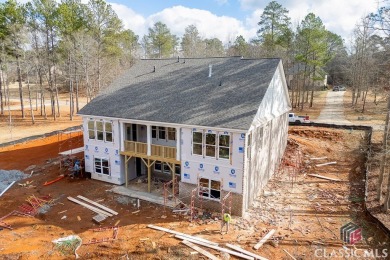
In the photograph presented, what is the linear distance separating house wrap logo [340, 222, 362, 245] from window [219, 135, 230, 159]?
276 inches

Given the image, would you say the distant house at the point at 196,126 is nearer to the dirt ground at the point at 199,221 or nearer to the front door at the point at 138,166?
the front door at the point at 138,166

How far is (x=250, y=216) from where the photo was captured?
16.2 metres

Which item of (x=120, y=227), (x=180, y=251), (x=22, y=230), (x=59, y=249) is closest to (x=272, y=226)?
(x=180, y=251)

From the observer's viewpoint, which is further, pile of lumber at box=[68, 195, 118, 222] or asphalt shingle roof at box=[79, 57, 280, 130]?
asphalt shingle roof at box=[79, 57, 280, 130]

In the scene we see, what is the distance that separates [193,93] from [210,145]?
14.1 ft

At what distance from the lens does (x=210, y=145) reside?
16.4 metres

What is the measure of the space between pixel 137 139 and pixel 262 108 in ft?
30.5

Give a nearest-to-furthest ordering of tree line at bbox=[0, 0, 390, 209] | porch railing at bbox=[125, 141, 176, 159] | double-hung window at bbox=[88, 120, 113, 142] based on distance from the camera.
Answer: porch railing at bbox=[125, 141, 176, 159]
double-hung window at bbox=[88, 120, 113, 142]
tree line at bbox=[0, 0, 390, 209]

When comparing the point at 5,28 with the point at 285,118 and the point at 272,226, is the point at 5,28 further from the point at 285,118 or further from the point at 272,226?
the point at 272,226

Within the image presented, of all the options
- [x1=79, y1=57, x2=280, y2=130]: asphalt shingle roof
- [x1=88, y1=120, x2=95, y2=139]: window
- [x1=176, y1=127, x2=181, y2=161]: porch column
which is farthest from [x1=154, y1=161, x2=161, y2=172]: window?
[x1=88, y1=120, x2=95, y2=139]: window

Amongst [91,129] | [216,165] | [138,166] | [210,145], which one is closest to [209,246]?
[216,165]

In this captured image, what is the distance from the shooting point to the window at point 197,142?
16.6m

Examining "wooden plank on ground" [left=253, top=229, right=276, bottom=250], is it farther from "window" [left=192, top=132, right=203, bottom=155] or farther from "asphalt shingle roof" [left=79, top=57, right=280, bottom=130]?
"window" [left=192, top=132, right=203, bottom=155]

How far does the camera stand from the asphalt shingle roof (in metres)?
16.6
